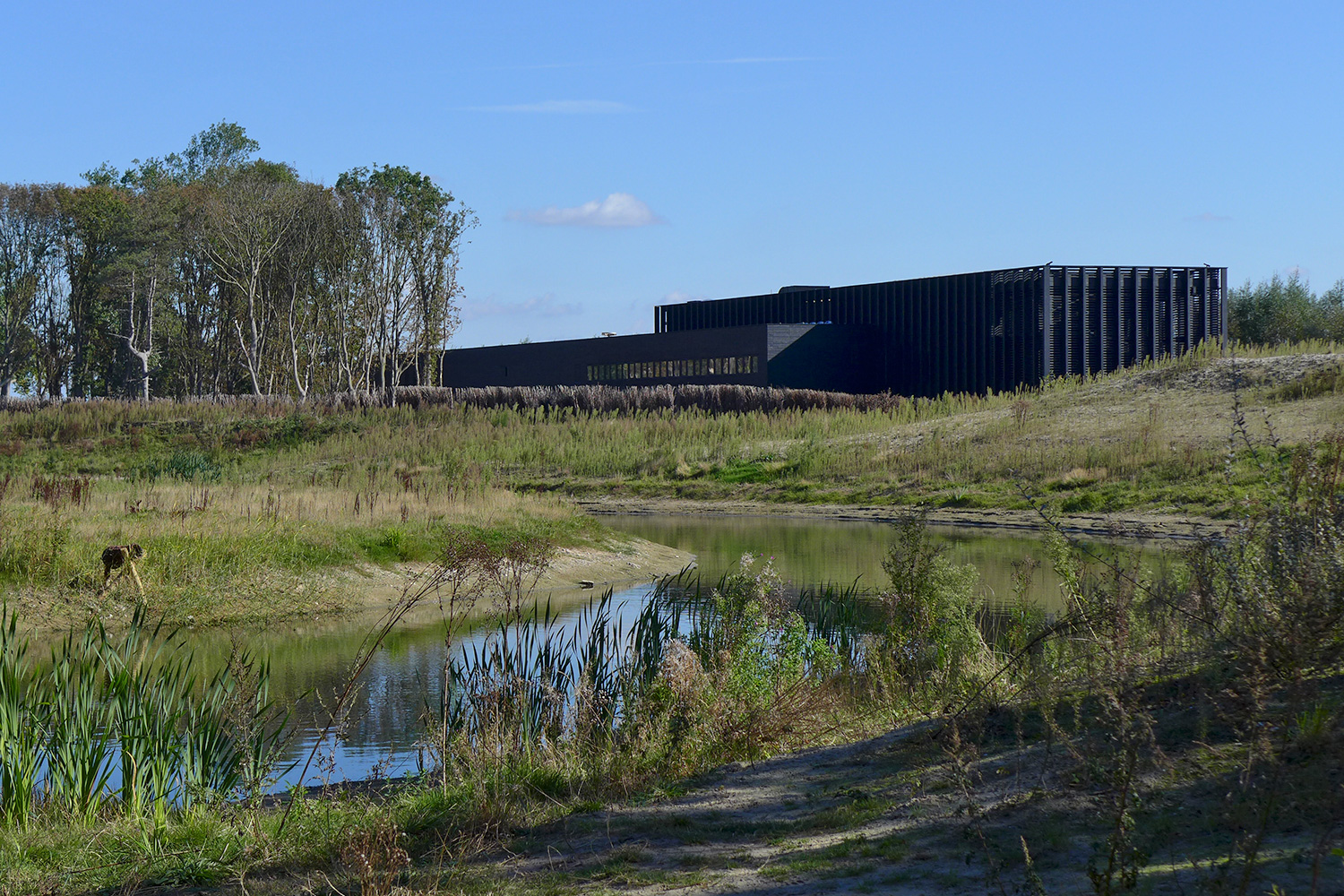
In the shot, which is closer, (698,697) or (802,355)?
(698,697)

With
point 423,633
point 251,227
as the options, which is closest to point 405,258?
point 251,227

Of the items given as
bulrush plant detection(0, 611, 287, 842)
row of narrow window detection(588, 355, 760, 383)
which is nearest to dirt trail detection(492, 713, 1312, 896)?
bulrush plant detection(0, 611, 287, 842)

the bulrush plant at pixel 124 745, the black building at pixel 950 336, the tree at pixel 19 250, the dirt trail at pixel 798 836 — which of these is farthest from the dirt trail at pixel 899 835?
the tree at pixel 19 250

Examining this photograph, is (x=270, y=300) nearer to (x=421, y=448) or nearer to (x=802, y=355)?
(x=421, y=448)

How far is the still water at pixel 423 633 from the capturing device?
9328 millimetres

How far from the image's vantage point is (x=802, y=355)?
2056 inches

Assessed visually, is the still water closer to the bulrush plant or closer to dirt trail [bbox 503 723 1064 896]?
the bulrush plant

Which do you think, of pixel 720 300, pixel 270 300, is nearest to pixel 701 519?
pixel 270 300

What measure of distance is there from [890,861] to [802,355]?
47.6m

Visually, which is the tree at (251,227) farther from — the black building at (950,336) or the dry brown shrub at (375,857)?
the dry brown shrub at (375,857)

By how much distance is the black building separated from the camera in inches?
1909

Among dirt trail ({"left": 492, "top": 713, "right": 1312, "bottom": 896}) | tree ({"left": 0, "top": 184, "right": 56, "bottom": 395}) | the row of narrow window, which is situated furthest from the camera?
tree ({"left": 0, "top": 184, "right": 56, "bottom": 395})

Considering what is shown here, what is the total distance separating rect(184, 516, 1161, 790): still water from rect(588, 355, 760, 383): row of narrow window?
23.4 metres

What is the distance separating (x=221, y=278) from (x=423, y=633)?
137ft
